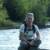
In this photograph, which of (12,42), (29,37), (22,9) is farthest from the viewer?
(22,9)

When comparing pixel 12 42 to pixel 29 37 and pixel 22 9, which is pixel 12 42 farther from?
pixel 22 9

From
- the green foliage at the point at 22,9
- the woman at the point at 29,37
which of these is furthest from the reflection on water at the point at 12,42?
the green foliage at the point at 22,9

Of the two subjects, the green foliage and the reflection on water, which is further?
the green foliage

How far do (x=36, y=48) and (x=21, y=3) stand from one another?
25.5 meters

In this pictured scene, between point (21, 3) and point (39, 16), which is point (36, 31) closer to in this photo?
point (39, 16)

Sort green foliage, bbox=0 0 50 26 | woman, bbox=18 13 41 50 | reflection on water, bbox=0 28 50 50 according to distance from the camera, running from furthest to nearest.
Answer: green foliage, bbox=0 0 50 26
reflection on water, bbox=0 28 50 50
woman, bbox=18 13 41 50

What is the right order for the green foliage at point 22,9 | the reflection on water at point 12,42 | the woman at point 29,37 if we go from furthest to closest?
the green foliage at point 22,9, the reflection on water at point 12,42, the woman at point 29,37

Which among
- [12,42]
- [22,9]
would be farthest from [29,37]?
[22,9]

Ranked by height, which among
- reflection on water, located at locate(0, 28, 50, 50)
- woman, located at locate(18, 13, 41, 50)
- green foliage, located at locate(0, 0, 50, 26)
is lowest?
green foliage, located at locate(0, 0, 50, 26)

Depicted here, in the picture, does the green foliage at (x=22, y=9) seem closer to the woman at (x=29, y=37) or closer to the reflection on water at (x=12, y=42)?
the reflection on water at (x=12, y=42)

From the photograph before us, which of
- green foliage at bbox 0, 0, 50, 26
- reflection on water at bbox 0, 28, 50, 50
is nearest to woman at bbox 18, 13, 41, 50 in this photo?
reflection on water at bbox 0, 28, 50, 50

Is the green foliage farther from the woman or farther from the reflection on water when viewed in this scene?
the woman

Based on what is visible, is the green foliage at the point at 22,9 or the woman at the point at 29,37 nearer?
the woman at the point at 29,37

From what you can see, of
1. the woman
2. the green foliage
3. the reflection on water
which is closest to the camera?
the woman
